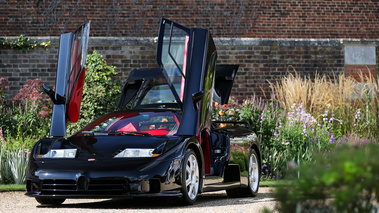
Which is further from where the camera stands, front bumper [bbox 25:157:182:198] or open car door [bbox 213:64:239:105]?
open car door [bbox 213:64:239:105]

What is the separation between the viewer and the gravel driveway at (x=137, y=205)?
719 cm

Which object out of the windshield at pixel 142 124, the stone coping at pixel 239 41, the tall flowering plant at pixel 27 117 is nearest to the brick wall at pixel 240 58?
the stone coping at pixel 239 41

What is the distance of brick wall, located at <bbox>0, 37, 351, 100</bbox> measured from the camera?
15570mm

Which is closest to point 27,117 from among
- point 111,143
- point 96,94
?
point 96,94

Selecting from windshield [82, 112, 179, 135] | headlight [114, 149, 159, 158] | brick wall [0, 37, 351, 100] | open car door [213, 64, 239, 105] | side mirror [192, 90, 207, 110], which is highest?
brick wall [0, 37, 351, 100]

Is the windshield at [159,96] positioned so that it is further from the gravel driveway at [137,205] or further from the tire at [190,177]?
the tire at [190,177]

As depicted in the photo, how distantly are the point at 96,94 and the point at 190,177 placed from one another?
604cm

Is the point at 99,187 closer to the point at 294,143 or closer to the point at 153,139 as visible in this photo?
the point at 153,139

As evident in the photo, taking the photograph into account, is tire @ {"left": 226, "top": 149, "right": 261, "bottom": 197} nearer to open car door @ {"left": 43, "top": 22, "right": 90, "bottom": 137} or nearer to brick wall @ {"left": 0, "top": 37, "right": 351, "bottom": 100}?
open car door @ {"left": 43, "top": 22, "right": 90, "bottom": 137}

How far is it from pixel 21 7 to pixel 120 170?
1276cm

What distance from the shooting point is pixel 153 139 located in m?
7.44

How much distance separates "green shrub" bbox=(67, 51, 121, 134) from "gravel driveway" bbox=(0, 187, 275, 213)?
12.9 feet

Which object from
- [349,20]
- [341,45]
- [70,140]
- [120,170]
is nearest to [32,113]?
[70,140]

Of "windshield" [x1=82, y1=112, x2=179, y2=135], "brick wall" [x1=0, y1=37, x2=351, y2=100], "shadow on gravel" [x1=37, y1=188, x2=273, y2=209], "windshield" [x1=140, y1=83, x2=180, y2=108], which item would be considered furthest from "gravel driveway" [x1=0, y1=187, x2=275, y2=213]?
"brick wall" [x1=0, y1=37, x2=351, y2=100]
